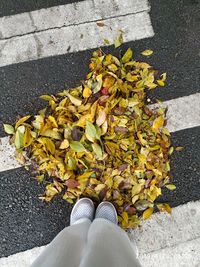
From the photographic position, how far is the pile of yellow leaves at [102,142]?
2412mm

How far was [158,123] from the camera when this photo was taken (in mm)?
2504

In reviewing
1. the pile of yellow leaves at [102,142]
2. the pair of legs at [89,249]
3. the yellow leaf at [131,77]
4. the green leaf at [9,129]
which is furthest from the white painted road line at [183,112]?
the green leaf at [9,129]

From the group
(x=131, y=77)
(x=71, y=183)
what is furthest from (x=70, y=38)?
(x=71, y=183)

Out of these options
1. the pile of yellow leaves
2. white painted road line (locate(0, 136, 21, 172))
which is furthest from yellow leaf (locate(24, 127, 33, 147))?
white painted road line (locate(0, 136, 21, 172))

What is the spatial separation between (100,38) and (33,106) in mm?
631

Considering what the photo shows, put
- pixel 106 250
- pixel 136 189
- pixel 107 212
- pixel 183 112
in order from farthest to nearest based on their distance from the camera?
pixel 183 112
pixel 136 189
pixel 107 212
pixel 106 250

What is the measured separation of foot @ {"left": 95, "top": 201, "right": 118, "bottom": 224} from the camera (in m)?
2.34

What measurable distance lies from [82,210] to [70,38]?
1113mm

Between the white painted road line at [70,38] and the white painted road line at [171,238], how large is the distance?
3.95 ft

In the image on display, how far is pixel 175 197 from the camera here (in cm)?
257

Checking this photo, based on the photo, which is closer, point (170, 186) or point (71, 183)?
point (71, 183)

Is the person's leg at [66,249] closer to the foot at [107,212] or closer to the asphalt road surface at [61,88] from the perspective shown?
the foot at [107,212]

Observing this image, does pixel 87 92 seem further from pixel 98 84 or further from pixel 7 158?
pixel 7 158

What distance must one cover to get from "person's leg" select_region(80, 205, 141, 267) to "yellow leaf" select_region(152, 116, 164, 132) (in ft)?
2.57
